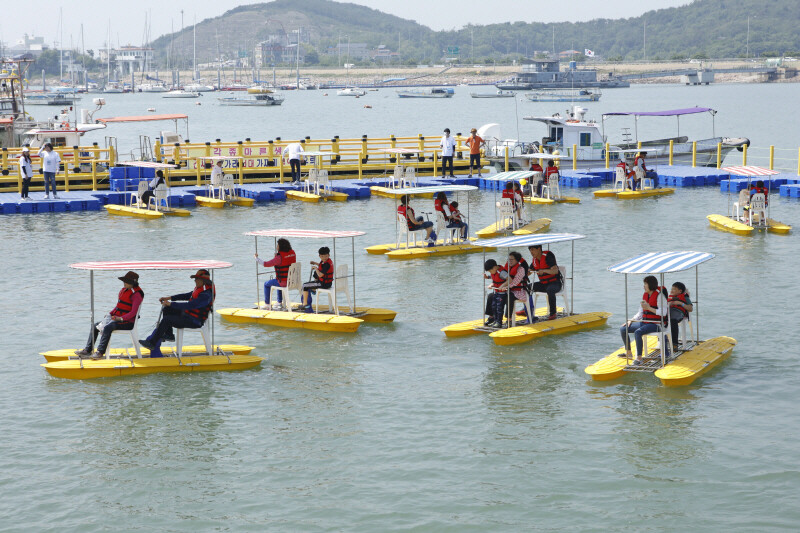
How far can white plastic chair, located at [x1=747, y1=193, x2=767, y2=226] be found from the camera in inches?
1117

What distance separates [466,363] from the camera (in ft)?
53.0

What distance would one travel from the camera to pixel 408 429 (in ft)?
43.8

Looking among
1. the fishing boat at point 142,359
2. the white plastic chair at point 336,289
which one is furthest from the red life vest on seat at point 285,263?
the fishing boat at point 142,359

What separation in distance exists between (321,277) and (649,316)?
6.07m

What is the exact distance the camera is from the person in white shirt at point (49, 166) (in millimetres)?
34562

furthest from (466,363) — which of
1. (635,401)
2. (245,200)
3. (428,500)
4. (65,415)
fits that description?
(245,200)

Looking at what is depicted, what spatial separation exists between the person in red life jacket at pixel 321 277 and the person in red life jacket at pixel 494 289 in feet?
9.09

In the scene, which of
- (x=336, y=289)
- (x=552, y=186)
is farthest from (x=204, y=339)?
(x=552, y=186)

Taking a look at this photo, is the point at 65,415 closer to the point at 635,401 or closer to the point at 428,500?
the point at 428,500

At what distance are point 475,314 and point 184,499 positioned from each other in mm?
9249

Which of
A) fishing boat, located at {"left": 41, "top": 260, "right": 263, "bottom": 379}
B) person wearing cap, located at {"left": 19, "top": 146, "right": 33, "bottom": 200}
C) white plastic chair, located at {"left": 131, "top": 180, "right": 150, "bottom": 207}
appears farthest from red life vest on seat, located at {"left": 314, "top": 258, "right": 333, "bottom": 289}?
person wearing cap, located at {"left": 19, "top": 146, "right": 33, "bottom": 200}

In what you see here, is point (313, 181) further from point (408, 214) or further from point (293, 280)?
point (293, 280)

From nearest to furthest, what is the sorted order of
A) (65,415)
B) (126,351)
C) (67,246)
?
(65,415) → (126,351) → (67,246)

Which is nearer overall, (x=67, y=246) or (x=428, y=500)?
(x=428, y=500)
